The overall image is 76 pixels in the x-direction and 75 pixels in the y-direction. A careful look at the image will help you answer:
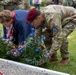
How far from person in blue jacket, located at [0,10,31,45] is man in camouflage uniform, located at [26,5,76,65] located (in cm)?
24

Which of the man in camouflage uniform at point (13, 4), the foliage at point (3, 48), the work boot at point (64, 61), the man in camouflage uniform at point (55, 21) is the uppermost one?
the man in camouflage uniform at point (55, 21)

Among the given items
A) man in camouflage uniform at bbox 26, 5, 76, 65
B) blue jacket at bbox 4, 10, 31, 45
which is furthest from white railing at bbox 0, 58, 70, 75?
blue jacket at bbox 4, 10, 31, 45

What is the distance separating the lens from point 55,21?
13.7 feet

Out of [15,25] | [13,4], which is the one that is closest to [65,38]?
[15,25]

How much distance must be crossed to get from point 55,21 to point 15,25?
0.78 meters

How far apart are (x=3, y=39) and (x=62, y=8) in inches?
43.2

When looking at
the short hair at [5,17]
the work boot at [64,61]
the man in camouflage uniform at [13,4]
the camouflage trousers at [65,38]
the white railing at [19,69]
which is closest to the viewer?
the white railing at [19,69]

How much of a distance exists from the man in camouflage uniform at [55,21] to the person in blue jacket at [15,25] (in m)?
0.24

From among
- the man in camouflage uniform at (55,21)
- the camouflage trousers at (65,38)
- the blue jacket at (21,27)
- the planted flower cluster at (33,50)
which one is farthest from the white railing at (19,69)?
the camouflage trousers at (65,38)

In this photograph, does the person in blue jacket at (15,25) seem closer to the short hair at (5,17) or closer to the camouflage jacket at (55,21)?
the short hair at (5,17)

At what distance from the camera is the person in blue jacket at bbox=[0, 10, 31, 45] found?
4.45m

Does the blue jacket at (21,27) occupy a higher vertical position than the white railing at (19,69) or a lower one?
higher

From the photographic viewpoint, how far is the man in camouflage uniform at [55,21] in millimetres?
4172

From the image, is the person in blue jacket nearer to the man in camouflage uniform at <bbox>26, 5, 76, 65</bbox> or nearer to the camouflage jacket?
the man in camouflage uniform at <bbox>26, 5, 76, 65</bbox>
